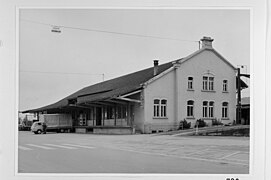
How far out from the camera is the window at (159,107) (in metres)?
4.67

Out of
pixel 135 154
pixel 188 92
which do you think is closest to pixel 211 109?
pixel 188 92

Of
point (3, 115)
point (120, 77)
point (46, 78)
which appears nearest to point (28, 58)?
point (46, 78)

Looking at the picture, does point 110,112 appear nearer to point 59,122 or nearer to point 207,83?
point 59,122

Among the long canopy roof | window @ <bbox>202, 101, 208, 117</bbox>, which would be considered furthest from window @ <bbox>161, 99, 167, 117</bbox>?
window @ <bbox>202, 101, 208, 117</bbox>

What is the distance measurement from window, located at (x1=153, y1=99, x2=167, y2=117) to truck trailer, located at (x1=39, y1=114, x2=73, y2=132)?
32.5 inches

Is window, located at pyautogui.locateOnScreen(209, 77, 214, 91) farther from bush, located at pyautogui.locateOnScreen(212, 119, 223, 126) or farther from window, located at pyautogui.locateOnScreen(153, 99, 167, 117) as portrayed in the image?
window, located at pyautogui.locateOnScreen(153, 99, 167, 117)

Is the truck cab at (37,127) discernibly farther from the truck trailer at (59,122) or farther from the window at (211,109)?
the window at (211,109)

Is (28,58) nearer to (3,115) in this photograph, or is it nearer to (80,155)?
(3,115)

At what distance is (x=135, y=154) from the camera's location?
180 inches

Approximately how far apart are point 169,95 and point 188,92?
0.18 meters

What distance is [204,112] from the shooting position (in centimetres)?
471

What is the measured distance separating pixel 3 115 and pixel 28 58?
55 centimetres

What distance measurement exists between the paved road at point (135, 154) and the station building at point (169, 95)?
0.16 meters

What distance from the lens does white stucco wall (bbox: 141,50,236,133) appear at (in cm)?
467
